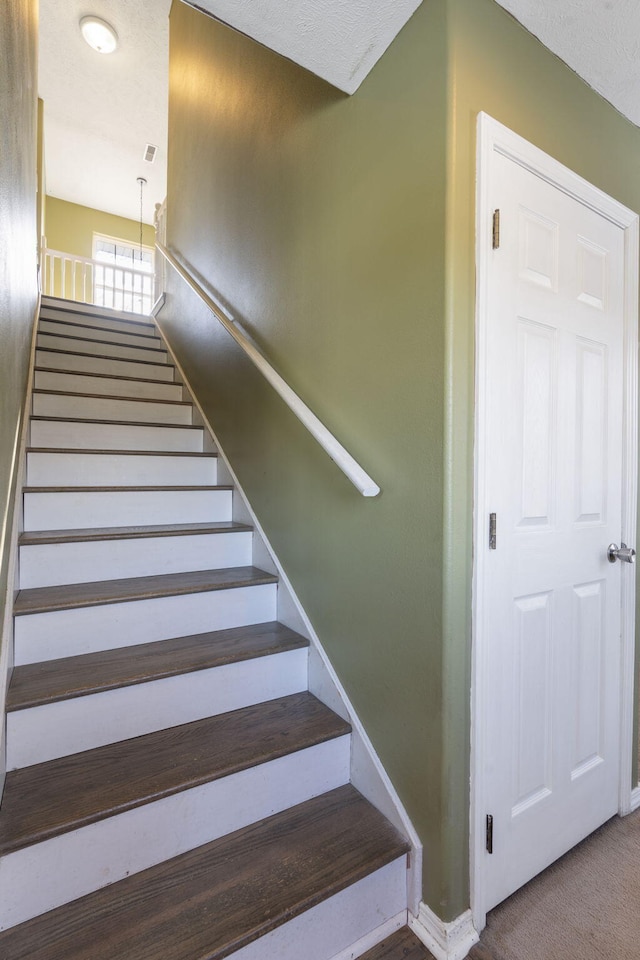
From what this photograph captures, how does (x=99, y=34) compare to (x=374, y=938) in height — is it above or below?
above

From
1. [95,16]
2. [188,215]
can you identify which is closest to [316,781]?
[188,215]

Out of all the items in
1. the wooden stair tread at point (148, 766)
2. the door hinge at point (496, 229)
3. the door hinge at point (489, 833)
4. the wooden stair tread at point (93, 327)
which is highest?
the wooden stair tread at point (93, 327)

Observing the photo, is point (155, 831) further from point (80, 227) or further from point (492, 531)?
point (80, 227)

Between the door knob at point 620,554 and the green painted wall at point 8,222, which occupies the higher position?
the green painted wall at point 8,222

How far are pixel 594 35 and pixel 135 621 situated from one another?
2.16 metres

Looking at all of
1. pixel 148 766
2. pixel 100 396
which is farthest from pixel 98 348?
pixel 148 766

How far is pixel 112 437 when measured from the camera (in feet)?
7.88

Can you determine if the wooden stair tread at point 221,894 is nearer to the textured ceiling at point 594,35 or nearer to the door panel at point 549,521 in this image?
the door panel at point 549,521

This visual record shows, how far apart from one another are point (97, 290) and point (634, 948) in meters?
7.49

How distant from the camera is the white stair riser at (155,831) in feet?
3.31

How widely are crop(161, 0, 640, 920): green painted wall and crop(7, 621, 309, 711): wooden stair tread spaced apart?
0.22m

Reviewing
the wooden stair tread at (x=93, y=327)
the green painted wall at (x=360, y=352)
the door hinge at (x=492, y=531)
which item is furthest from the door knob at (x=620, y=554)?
the wooden stair tread at (x=93, y=327)

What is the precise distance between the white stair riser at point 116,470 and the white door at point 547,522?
164 cm

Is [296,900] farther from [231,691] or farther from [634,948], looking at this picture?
[634,948]
